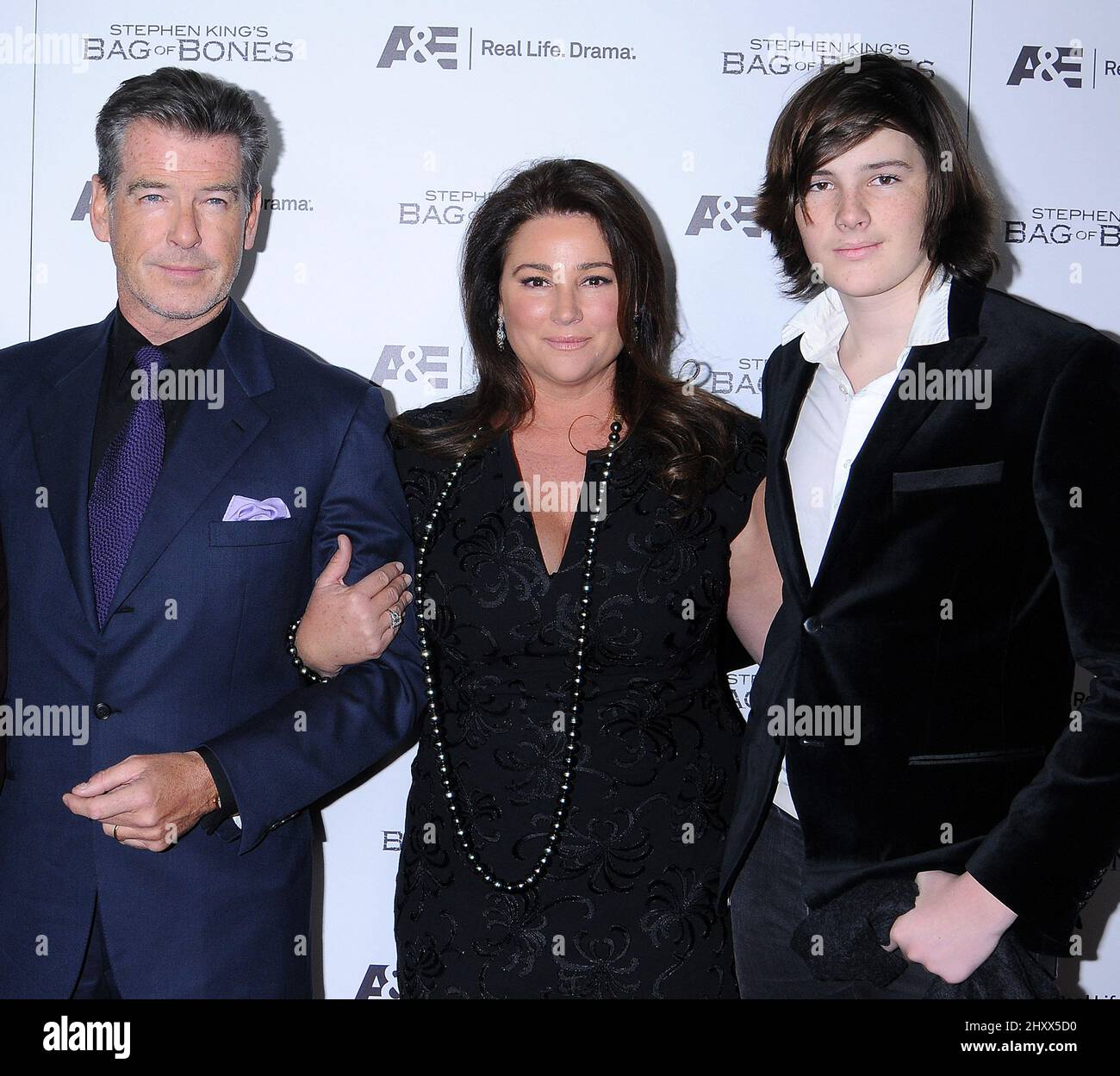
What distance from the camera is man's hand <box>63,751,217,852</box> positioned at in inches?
75.2

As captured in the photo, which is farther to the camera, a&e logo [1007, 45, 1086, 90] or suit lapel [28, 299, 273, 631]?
a&e logo [1007, 45, 1086, 90]

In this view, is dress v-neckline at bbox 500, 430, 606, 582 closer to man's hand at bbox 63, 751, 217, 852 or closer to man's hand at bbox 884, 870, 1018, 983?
man's hand at bbox 63, 751, 217, 852

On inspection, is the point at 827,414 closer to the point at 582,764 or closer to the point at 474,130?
the point at 582,764

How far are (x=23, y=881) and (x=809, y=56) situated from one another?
258cm

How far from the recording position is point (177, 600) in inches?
81.7

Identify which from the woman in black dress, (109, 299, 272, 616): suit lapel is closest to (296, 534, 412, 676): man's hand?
the woman in black dress

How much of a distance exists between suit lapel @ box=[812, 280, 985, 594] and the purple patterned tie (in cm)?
122

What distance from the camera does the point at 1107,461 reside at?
1753 mm

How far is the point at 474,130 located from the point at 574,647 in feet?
4.84

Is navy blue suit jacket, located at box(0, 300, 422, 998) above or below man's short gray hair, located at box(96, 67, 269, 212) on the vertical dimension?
below

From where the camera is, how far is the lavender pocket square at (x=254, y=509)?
6.97 feet

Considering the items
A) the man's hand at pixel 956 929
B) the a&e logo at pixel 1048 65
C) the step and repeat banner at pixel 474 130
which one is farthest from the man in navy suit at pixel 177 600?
the a&e logo at pixel 1048 65

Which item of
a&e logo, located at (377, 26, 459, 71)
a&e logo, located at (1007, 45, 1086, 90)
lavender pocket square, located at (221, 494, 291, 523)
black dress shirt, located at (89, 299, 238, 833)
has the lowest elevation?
lavender pocket square, located at (221, 494, 291, 523)

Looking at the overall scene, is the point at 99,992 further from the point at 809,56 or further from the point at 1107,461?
the point at 809,56
